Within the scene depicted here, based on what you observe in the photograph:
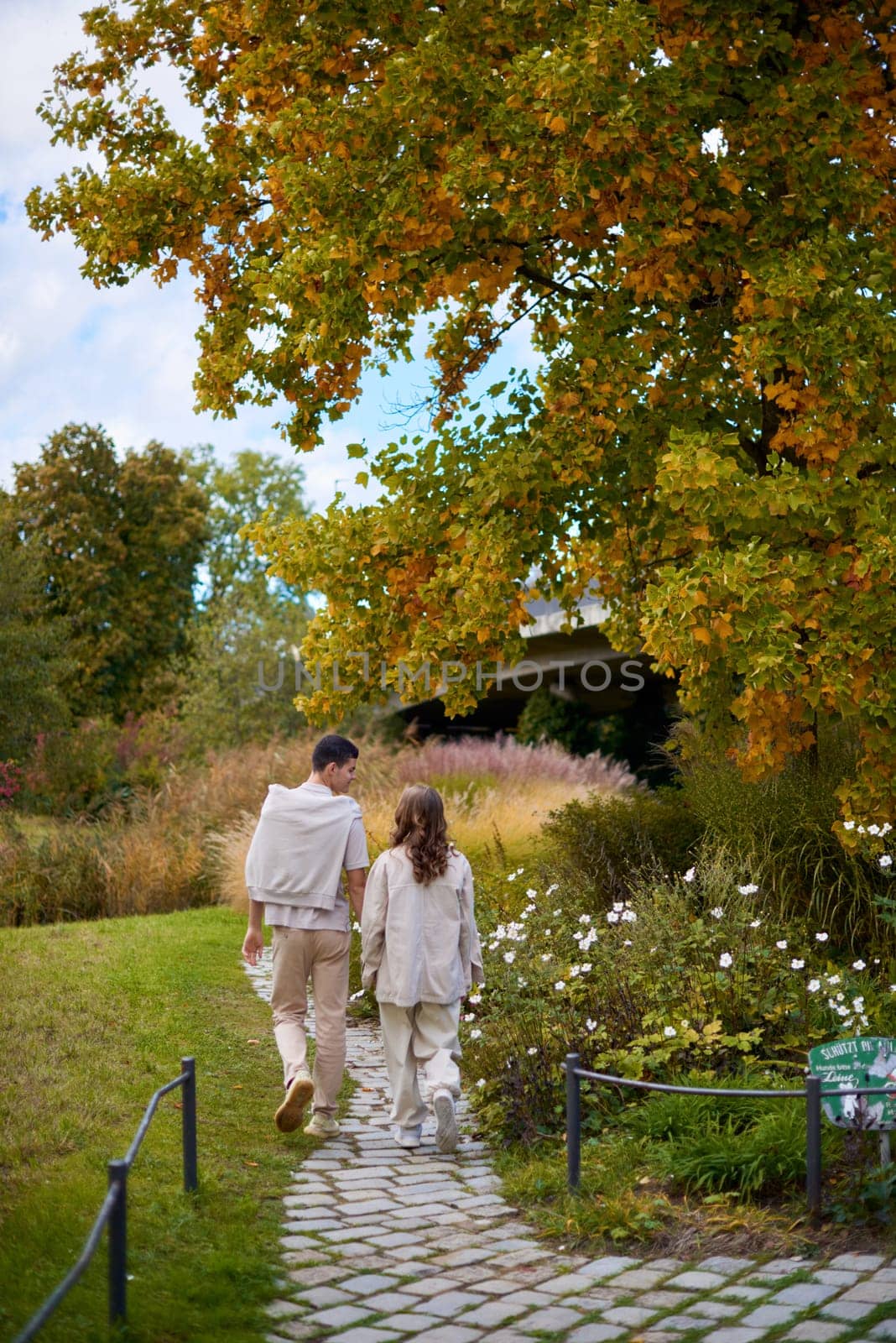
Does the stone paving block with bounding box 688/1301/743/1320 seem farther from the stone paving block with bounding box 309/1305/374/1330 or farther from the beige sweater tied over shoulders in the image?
the beige sweater tied over shoulders

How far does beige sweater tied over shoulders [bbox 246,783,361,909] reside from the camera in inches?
238

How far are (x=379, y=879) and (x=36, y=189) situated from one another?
694cm

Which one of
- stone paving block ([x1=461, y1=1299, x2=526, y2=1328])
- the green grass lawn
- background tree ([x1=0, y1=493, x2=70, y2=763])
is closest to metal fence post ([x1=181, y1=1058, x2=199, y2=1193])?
the green grass lawn

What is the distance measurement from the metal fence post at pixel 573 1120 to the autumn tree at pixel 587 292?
2.43 metres

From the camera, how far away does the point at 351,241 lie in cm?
775

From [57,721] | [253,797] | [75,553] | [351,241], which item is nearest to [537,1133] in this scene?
[351,241]

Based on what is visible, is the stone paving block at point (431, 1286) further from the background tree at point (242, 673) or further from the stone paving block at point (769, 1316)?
the background tree at point (242, 673)

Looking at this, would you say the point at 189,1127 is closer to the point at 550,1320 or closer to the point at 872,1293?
the point at 550,1320

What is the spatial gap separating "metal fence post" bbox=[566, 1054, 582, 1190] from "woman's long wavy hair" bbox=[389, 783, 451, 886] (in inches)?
51.3

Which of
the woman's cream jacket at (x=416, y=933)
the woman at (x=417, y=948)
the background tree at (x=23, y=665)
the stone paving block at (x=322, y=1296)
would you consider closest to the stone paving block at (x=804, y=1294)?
the stone paving block at (x=322, y=1296)

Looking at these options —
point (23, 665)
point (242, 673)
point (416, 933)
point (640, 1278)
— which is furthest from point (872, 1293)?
point (242, 673)

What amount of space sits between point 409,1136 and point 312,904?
1.12m

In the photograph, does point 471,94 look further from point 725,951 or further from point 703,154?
point 725,951

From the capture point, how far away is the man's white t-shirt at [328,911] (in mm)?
6051
